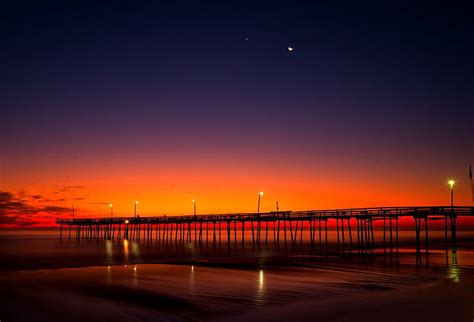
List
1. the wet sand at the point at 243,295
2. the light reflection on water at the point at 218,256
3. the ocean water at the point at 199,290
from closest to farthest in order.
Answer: the wet sand at the point at 243,295 < the ocean water at the point at 199,290 < the light reflection on water at the point at 218,256

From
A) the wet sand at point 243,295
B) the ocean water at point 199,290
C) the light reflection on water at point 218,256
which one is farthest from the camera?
the light reflection on water at point 218,256

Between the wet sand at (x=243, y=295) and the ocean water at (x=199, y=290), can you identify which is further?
the ocean water at (x=199, y=290)

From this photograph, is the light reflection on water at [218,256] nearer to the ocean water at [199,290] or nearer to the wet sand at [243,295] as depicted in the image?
the ocean water at [199,290]

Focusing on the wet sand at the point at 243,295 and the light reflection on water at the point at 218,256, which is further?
the light reflection on water at the point at 218,256

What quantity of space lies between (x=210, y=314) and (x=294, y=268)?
16.0 meters

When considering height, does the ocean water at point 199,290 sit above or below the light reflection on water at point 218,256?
above

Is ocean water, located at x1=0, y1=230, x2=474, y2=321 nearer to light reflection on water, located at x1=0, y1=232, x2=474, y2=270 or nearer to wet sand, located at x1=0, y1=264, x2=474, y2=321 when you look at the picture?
wet sand, located at x1=0, y1=264, x2=474, y2=321

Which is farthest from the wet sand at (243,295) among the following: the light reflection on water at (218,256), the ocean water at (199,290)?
the light reflection on water at (218,256)

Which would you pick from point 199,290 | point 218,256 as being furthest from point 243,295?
point 218,256

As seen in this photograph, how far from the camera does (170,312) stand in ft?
52.7

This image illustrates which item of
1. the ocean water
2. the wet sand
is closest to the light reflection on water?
the ocean water

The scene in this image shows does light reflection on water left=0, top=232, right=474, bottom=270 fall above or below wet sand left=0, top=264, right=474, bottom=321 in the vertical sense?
below

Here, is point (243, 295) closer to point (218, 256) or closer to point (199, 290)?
point (199, 290)

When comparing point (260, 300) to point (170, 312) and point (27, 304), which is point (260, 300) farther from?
point (27, 304)
